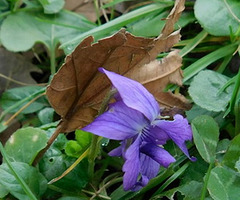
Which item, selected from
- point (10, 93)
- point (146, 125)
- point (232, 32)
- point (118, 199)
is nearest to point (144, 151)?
point (146, 125)

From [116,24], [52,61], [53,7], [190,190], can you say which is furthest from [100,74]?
[53,7]

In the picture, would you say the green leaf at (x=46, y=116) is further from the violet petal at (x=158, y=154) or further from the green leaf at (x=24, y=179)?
the violet petal at (x=158, y=154)

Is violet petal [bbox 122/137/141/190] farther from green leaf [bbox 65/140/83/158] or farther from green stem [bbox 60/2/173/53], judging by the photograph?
green stem [bbox 60/2/173/53]

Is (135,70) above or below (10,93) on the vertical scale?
above

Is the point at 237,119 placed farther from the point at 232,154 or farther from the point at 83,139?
the point at 83,139

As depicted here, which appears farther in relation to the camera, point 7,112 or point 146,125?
point 7,112

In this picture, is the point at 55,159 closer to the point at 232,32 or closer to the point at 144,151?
the point at 144,151

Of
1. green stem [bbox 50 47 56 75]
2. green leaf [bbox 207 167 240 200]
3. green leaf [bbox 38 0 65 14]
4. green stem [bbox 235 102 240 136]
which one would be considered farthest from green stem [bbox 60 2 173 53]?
green leaf [bbox 207 167 240 200]
